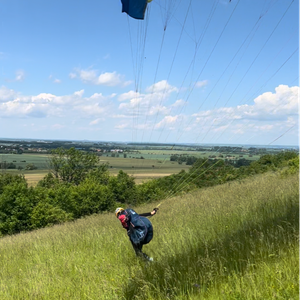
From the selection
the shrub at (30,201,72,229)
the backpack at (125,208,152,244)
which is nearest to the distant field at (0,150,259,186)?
the backpack at (125,208,152,244)

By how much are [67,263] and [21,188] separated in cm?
3365

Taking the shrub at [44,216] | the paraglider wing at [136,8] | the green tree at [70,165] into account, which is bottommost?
the shrub at [44,216]

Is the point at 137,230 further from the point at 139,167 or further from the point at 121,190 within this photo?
the point at 121,190

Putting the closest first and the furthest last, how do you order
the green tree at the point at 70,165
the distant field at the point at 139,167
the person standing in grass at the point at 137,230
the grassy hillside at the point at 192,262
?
the grassy hillside at the point at 192,262
the person standing in grass at the point at 137,230
the distant field at the point at 139,167
the green tree at the point at 70,165

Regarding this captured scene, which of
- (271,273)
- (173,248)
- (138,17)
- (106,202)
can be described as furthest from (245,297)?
(106,202)

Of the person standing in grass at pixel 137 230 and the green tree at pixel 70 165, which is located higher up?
the person standing in grass at pixel 137 230

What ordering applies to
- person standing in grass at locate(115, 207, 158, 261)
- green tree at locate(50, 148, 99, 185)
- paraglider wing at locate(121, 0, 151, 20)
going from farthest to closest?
green tree at locate(50, 148, 99, 185)
paraglider wing at locate(121, 0, 151, 20)
person standing in grass at locate(115, 207, 158, 261)

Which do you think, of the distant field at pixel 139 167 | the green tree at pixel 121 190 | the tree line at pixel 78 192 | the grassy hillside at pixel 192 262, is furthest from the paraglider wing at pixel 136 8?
the green tree at pixel 121 190

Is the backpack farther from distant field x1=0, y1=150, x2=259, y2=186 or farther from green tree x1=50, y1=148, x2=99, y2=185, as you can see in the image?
green tree x1=50, y1=148, x2=99, y2=185

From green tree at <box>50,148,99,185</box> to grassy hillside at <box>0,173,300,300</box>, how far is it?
63.2 meters

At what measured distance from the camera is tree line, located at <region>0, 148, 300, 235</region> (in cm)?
2942

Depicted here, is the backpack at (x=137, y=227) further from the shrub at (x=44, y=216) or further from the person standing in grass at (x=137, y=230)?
the shrub at (x=44, y=216)

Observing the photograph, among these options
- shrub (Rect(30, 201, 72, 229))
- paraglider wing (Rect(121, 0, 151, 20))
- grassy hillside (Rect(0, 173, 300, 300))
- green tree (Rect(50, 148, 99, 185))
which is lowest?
shrub (Rect(30, 201, 72, 229))

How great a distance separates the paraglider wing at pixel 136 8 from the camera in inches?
212
